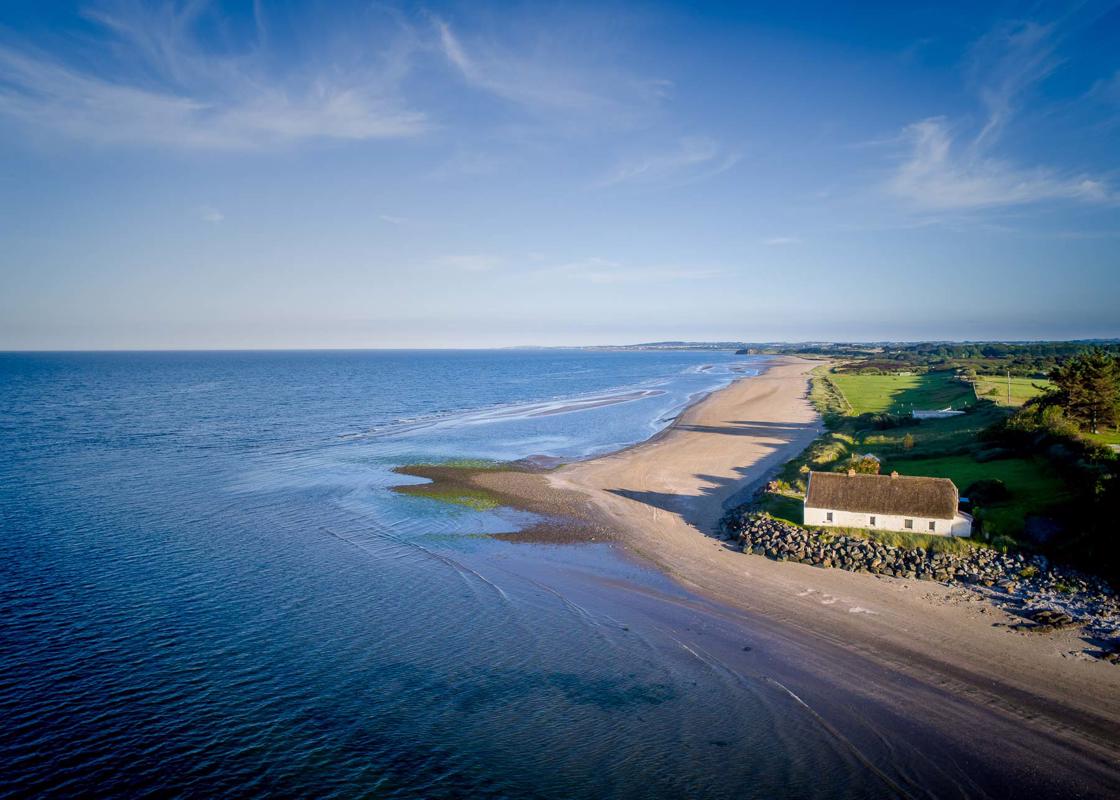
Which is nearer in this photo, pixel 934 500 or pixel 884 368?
pixel 934 500

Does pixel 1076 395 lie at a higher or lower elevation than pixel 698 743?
higher

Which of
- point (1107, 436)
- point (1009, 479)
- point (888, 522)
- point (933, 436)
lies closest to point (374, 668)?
point (888, 522)

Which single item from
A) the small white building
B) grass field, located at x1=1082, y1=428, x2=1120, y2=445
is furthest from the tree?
the small white building

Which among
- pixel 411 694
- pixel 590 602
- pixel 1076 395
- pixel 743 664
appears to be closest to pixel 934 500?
pixel 743 664

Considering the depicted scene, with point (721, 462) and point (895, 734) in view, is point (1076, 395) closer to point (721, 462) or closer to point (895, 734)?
point (721, 462)

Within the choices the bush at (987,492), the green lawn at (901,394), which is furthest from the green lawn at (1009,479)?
the green lawn at (901,394)

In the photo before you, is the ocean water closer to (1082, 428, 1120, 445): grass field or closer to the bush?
the bush

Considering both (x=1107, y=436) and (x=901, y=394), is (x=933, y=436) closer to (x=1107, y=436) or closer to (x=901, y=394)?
(x=1107, y=436)
